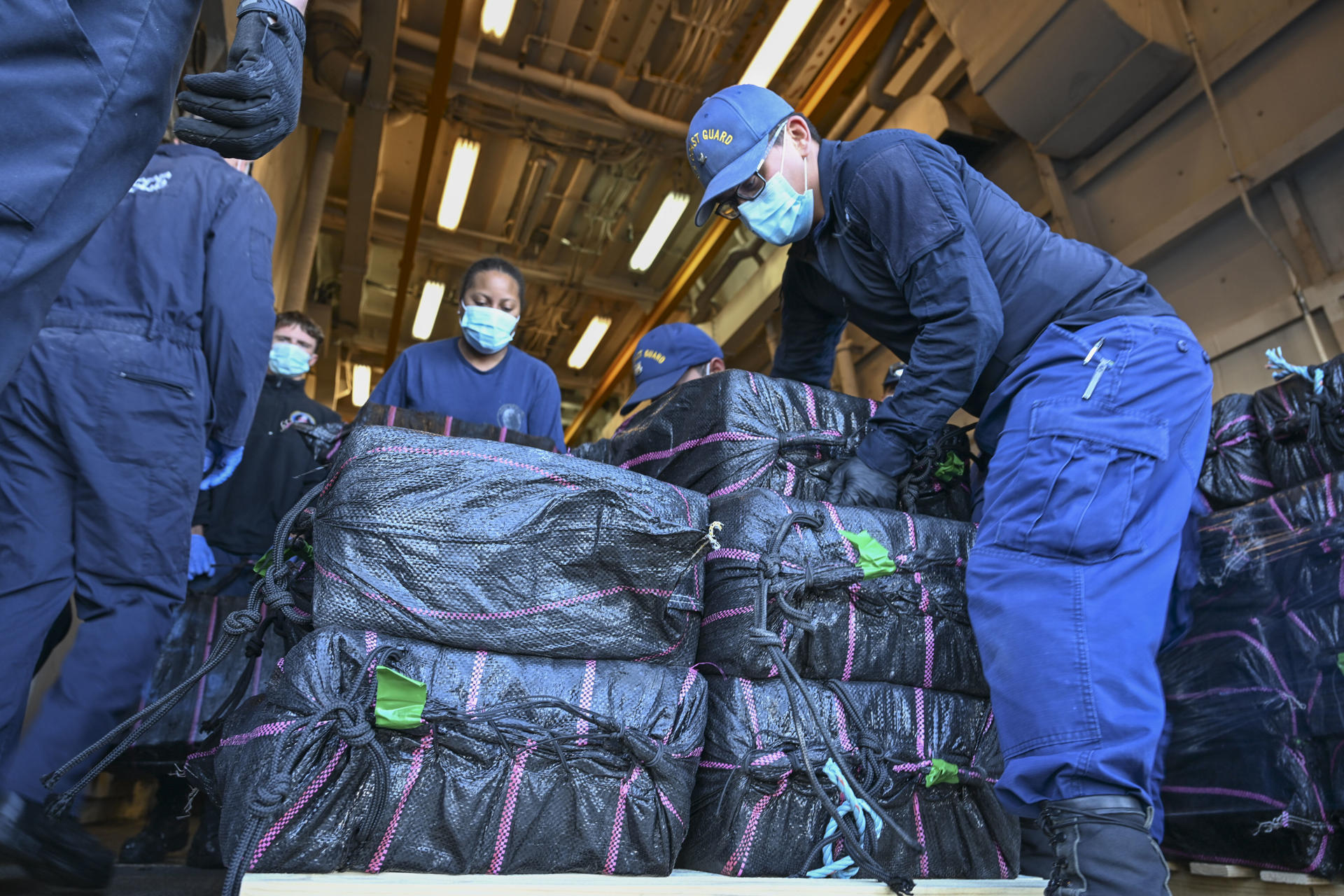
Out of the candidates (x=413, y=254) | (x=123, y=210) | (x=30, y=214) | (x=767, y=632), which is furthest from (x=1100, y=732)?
(x=413, y=254)

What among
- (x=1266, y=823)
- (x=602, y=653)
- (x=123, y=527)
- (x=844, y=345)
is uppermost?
(x=844, y=345)

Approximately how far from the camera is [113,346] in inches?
69.1

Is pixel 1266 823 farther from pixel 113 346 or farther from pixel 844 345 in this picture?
pixel 844 345

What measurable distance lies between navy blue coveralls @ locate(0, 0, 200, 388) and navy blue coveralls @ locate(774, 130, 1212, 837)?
3.60ft

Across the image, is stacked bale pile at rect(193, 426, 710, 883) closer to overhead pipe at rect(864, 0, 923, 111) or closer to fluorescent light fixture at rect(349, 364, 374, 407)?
overhead pipe at rect(864, 0, 923, 111)

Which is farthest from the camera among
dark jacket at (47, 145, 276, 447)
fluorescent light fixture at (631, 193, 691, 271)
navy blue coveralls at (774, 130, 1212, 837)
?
fluorescent light fixture at (631, 193, 691, 271)

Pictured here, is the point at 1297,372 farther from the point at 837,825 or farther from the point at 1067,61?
the point at 1067,61

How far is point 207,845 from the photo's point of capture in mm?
1983

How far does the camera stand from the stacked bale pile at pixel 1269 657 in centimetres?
155

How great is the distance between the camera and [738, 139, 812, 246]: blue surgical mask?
171 centimetres

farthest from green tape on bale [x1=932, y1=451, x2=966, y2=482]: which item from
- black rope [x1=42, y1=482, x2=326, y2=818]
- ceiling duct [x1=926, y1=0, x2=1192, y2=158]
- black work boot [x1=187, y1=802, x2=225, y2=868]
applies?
ceiling duct [x1=926, y1=0, x2=1192, y2=158]

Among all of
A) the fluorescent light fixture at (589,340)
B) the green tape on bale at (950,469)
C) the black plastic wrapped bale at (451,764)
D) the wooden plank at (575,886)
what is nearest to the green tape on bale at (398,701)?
the black plastic wrapped bale at (451,764)

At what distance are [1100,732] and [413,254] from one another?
23.1ft

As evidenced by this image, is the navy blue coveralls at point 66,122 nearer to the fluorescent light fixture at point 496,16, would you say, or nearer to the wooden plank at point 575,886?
the wooden plank at point 575,886
